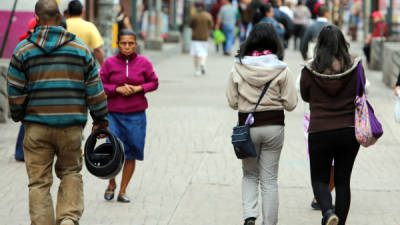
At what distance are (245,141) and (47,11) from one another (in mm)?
1656

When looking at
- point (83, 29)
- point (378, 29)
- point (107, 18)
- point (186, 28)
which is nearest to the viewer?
point (83, 29)

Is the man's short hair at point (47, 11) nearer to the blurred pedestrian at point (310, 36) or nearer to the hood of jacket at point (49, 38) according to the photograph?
the hood of jacket at point (49, 38)

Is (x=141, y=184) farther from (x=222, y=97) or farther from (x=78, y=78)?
(x=222, y=97)

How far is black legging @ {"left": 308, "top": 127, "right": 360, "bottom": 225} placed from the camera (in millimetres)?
6086

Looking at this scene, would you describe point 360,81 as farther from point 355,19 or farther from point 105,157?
point 355,19

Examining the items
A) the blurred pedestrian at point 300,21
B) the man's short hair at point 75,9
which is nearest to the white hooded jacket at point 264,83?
the man's short hair at point 75,9

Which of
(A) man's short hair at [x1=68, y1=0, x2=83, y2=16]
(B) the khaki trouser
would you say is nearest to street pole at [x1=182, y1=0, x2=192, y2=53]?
(A) man's short hair at [x1=68, y1=0, x2=83, y2=16]

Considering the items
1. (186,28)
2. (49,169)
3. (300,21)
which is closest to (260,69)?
(49,169)

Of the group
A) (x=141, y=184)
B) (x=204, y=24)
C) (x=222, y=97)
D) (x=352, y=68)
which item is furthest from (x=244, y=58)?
(x=204, y=24)

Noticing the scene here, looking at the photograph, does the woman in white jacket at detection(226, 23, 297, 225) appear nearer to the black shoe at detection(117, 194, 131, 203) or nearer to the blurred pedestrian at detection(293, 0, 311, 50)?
the black shoe at detection(117, 194, 131, 203)

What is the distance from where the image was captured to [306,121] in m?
7.20

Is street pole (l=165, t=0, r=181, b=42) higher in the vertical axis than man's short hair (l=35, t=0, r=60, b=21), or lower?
lower

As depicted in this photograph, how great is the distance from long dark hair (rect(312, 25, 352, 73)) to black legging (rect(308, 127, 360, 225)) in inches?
17.7

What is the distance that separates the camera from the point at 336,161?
20.4 feet
